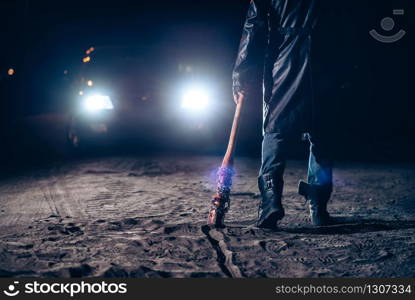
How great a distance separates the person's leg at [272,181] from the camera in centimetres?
355

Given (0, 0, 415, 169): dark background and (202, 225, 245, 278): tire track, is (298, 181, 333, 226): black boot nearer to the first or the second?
(0, 0, 415, 169): dark background

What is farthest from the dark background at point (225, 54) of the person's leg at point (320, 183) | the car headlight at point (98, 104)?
the car headlight at point (98, 104)

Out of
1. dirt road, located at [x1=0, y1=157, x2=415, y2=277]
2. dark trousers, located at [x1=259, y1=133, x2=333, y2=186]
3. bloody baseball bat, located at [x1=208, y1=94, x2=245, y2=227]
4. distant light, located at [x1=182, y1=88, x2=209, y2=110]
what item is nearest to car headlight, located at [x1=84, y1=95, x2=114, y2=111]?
distant light, located at [x1=182, y1=88, x2=209, y2=110]

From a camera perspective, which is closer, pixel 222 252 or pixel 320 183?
pixel 222 252

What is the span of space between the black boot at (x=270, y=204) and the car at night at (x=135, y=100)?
5.42m

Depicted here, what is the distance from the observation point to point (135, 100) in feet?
29.0

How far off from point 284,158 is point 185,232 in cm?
87

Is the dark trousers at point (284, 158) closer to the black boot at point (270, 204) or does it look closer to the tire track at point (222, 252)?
the black boot at point (270, 204)

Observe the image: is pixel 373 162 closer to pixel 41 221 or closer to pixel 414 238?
pixel 414 238

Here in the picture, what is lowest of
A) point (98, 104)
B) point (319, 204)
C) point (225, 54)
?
point (319, 204)

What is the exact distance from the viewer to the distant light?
8980mm

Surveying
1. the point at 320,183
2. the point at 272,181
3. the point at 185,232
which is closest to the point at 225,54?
the point at 320,183

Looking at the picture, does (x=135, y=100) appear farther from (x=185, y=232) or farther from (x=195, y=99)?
(x=185, y=232)

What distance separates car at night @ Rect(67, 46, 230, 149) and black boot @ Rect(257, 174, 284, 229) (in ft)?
17.8
